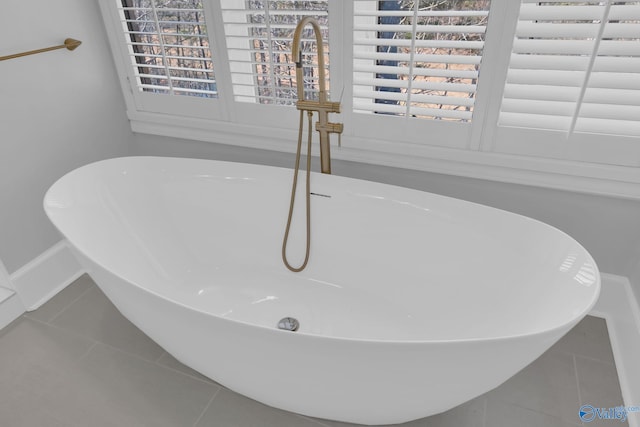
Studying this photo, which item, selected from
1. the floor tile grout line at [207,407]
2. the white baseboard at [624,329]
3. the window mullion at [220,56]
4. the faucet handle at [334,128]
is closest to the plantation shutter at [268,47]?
the window mullion at [220,56]

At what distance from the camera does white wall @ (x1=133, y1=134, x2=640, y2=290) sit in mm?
1628

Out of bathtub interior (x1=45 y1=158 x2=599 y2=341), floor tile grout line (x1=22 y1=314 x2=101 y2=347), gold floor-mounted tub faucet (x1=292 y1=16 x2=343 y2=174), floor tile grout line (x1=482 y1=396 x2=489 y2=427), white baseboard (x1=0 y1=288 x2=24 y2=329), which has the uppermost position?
gold floor-mounted tub faucet (x1=292 y1=16 x2=343 y2=174)

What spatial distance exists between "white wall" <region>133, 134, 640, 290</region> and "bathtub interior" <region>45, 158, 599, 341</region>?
0.27 metres

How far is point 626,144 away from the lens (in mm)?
1479

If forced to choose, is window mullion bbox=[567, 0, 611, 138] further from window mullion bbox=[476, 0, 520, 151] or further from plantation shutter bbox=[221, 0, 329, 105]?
plantation shutter bbox=[221, 0, 329, 105]

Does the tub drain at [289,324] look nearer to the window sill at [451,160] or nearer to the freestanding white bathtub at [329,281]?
the freestanding white bathtub at [329,281]

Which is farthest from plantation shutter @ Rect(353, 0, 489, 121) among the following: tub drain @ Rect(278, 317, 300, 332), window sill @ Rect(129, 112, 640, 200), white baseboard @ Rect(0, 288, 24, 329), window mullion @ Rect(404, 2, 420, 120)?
white baseboard @ Rect(0, 288, 24, 329)

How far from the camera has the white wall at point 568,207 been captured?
1628mm

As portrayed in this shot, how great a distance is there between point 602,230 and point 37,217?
7.93 feet

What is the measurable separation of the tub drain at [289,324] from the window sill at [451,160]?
74 centimetres

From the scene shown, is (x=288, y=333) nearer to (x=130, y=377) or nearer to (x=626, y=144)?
(x=130, y=377)

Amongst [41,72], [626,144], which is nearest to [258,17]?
[41,72]

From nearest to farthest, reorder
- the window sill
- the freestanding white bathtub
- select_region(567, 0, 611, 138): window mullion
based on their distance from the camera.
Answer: the freestanding white bathtub → select_region(567, 0, 611, 138): window mullion → the window sill

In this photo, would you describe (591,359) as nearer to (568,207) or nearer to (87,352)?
(568,207)
